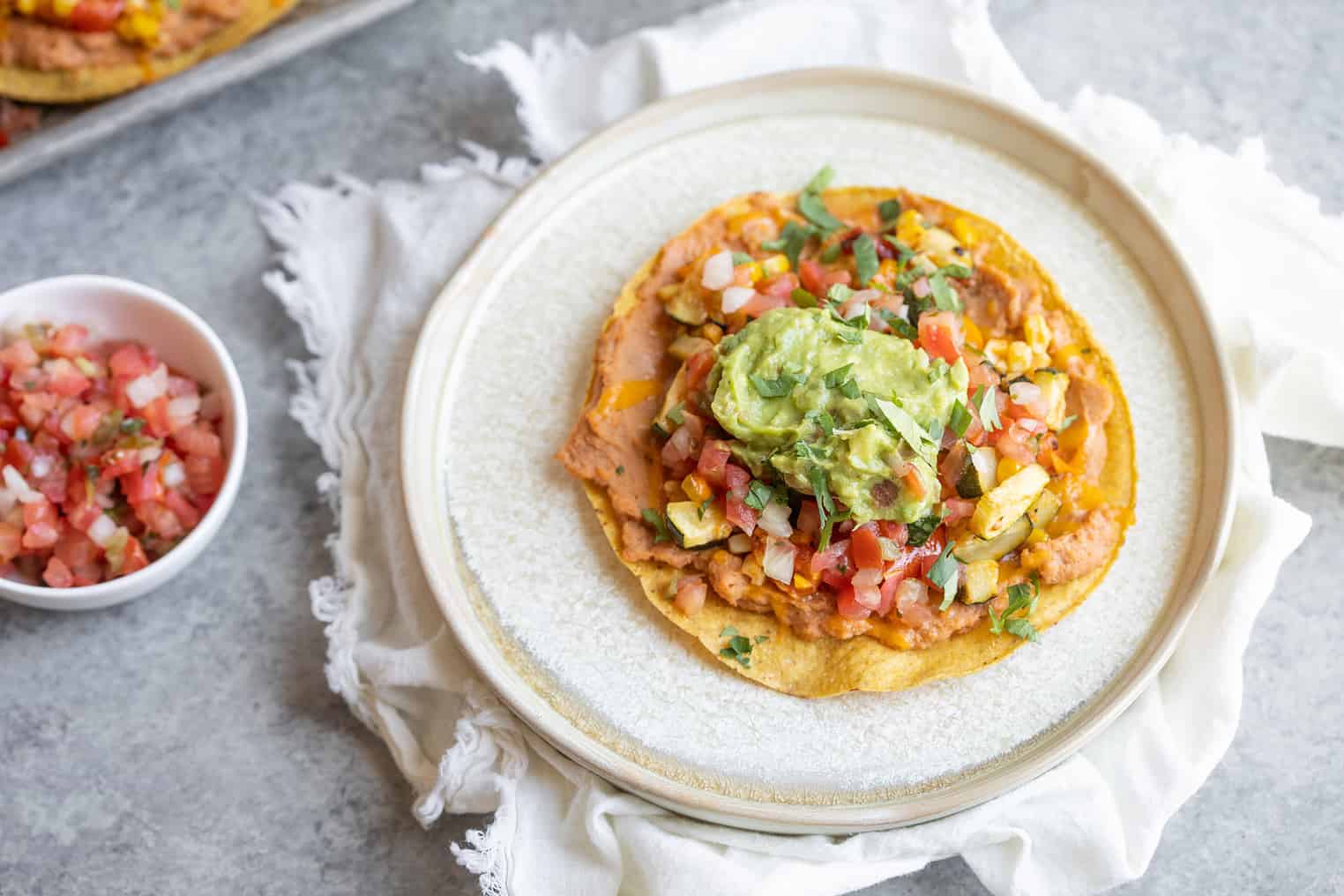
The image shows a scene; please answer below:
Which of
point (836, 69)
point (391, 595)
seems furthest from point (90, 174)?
point (836, 69)

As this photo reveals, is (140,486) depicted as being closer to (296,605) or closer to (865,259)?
(296,605)

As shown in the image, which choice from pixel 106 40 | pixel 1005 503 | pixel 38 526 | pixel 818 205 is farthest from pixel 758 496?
pixel 106 40

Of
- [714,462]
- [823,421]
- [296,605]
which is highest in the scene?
[823,421]

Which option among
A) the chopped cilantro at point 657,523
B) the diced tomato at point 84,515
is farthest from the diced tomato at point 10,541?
the chopped cilantro at point 657,523

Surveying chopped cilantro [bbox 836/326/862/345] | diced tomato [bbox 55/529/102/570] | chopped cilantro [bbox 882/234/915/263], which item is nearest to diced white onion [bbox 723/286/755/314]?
chopped cilantro [bbox 836/326/862/345]

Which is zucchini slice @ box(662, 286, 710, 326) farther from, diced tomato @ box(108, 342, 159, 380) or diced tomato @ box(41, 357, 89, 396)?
diced tomato @ box(41, 357, 89, 396)

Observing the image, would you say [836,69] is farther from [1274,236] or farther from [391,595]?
[391,595]

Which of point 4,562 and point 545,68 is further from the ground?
point 545,68
